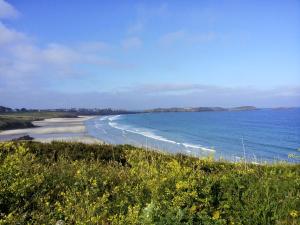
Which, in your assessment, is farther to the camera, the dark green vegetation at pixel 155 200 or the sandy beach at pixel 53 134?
the sandy beach at pixel 53 134

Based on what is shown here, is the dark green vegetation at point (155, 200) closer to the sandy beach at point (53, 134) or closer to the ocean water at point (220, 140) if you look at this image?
the ocean water at point (220, 140)

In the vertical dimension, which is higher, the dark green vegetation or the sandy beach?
the dark green vegetation

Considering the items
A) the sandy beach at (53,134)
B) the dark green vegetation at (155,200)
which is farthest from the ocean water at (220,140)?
the dark green vegetation at (155,200)

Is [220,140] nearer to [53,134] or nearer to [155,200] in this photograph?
[53,134]

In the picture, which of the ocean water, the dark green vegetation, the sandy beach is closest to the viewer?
the dark green vegetation

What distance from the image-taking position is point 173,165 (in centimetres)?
815

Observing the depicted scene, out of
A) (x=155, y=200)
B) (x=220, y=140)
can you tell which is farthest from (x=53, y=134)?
(x=155, y=200)

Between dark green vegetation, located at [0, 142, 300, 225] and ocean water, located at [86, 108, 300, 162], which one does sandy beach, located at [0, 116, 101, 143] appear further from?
dark green vegetation, located at [0, 142, 300, 225]

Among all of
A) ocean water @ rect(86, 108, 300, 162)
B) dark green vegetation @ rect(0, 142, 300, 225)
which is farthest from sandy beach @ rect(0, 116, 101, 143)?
dark green vegetation @ rect(0, 142, 300, 225)

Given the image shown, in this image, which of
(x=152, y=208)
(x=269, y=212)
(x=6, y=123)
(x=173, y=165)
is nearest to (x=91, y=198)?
(x=152, y=208)

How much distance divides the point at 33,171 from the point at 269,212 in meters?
4.95

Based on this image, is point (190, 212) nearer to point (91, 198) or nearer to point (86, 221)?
point (86, 221)

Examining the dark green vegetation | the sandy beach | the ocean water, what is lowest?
the ocean water

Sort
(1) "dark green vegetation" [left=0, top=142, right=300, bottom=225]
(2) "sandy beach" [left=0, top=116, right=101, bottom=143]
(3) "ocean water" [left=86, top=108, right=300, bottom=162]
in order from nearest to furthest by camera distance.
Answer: (1) "dark green vegetation" [left=0, top=142, right=300, bottom=225], (3) "ocean water" [left=86, top=108, right=300, bottom=162], (2) "sandy beach" [left=0, top=116, right=101, bottom=143]
